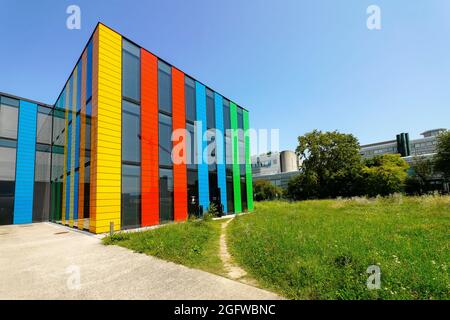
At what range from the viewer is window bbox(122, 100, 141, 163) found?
1505 centimetres

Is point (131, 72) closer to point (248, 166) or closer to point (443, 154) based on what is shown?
point (248, 166)

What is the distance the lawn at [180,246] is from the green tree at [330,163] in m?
39.1

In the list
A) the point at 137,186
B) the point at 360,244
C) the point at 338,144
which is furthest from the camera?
the point at 338,144

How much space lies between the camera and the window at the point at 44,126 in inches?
942

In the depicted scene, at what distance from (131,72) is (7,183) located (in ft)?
53.4

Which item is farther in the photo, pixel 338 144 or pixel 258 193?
pixel 258 193

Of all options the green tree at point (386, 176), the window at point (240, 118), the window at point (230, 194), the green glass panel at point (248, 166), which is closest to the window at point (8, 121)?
the window at point (230, 194)

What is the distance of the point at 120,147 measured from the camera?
1462cm

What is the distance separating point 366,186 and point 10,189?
48.2 metres

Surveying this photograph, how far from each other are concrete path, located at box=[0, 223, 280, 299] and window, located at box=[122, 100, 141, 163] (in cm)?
763

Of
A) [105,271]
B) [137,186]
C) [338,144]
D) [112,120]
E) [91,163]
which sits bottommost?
[105,271]

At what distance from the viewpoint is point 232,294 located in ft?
14.8
